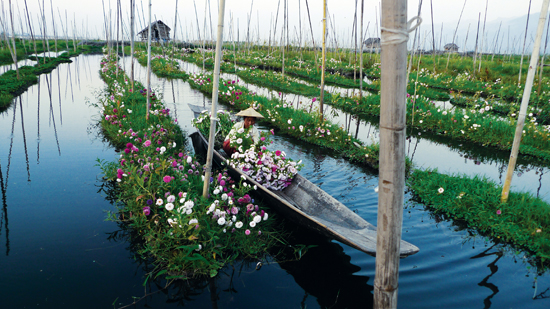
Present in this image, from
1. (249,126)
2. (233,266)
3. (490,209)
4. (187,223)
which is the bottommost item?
(233,266)

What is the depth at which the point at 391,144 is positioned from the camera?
6.23 ft

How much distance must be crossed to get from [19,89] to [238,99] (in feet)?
31.9

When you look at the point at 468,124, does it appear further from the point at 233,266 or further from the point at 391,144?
the point at 391,144

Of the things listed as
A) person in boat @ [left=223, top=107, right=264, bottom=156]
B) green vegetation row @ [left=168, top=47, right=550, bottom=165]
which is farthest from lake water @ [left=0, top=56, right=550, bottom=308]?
green vegetation row @ [left=168, top=47, right=550, bottom=165]

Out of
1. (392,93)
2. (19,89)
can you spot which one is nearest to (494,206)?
(392,93)

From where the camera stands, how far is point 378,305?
2182mm

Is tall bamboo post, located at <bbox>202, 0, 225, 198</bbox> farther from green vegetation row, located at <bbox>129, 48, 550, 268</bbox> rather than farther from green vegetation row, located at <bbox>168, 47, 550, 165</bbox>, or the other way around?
green vegetation row, located at <bbox>168, 47, 550, 165</bbox>

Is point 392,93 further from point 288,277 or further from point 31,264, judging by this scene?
point 31,264

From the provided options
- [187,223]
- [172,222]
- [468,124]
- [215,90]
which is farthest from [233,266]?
[468,124]

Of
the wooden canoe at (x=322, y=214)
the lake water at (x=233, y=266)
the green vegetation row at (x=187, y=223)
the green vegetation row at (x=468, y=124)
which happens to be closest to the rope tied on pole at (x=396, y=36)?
the wooden canoe at (x=322, y=214)

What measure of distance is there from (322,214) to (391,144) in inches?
92.2

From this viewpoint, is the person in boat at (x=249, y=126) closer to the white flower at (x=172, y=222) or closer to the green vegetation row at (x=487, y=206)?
the white flower at (x=172, y=222)

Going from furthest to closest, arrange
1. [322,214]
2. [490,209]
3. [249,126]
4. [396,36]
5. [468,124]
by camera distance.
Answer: [468,124], [249,126], [490,209], [322,214], [396,36]

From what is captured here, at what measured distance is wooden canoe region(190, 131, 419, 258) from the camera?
3.02m
